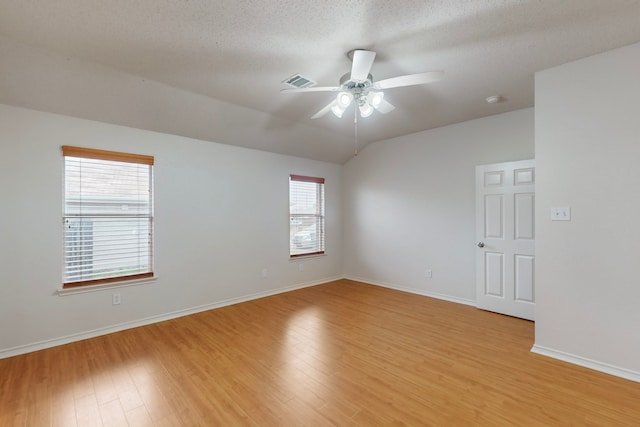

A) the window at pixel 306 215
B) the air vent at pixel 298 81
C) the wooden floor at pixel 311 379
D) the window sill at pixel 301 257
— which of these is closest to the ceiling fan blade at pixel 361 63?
the air vent at pixel 298 81

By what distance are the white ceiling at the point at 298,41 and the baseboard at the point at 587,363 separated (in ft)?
8.68

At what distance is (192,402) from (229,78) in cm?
281

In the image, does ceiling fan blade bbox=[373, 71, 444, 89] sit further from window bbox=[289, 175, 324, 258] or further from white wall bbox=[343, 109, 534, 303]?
window bbox=[289, 175, 324, 258]

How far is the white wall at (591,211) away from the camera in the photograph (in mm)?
2248

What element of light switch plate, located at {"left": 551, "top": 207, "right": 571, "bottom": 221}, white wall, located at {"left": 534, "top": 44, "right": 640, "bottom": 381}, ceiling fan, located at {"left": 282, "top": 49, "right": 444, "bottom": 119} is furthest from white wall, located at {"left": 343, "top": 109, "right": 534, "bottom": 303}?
ceiling fan, located at {"left": 282, "top": 49, "right": 444, "bottom": 119}

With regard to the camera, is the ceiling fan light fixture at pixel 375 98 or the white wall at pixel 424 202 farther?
the white wall at pixel 424 202

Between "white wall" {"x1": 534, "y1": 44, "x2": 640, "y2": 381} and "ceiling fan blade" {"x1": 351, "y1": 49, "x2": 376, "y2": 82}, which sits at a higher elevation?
"ceiling fan blade" {"x1": 351, "y1": 49, "x2": 376, "y2": 82}

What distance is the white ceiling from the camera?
1.83 meters

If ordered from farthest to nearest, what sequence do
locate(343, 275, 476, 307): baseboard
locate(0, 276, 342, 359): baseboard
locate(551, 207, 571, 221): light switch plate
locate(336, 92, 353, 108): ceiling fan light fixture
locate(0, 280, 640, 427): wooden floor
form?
locate(343, 275, 476, 307): baseboard
locate(0, 276, 342, 359): baseboard
locate(551, 207, 571, 221): light switch plate
locate(336, 92, 353, 108): ceiling fan light fixture
locate(0, 280, 640, 427): wooden floor

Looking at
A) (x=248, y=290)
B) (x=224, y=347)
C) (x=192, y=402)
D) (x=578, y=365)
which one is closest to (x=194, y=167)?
(x=248, y=290)

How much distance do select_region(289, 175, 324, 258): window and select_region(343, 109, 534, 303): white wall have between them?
0.66 metres

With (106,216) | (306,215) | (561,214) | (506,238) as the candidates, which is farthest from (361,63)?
(306,215)

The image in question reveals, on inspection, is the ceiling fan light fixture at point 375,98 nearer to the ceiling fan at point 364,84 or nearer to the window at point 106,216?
the ceiling fan at point 364,84

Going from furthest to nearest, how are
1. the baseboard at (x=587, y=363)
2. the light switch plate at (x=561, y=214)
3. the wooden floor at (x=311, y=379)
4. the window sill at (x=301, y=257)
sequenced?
the window sill at (x=301, y=257) → the light switch plate at (x=561, y=214) → the baseboard at (x=587, y=363) → the wooden floor at (x=311, y=379)
